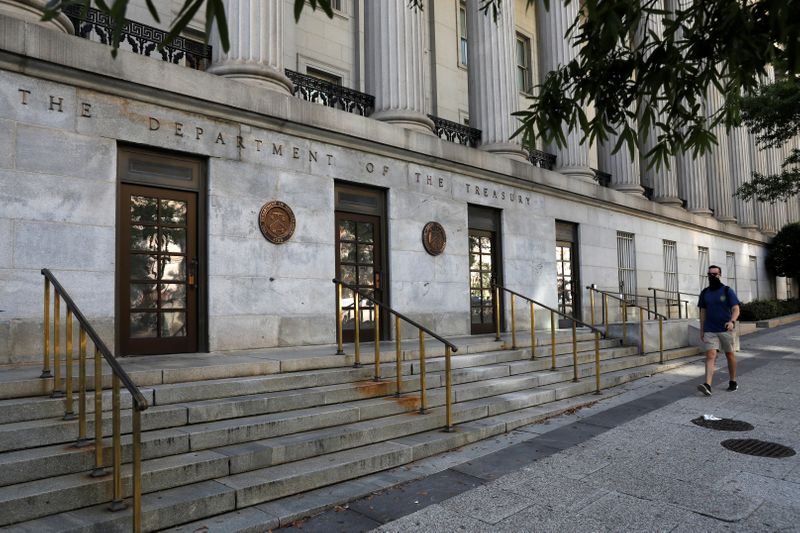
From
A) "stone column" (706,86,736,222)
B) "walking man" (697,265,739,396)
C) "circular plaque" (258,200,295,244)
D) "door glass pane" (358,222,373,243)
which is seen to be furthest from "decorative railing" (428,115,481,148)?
"stone column" (706,86,736,222)

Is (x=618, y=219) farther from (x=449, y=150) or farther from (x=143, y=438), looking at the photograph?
(x=143, y=438)

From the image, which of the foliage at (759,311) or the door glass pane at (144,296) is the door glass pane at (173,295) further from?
the foliage at (759,311)

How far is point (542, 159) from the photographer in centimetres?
1628

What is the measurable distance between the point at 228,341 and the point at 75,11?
195 inches

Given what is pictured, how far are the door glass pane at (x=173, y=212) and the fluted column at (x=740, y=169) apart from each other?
25.9 m

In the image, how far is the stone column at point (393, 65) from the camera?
11779 mm

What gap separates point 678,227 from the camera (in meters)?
21.0

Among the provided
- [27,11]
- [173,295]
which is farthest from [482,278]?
[27,11]

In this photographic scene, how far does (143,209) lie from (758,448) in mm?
8003

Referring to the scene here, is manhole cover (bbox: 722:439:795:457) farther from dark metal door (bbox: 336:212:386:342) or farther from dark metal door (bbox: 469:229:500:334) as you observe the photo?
dark metal door (bbox: 469:229:500:334)

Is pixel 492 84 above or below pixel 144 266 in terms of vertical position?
above

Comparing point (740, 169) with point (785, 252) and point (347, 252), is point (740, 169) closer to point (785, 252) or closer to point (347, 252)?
point (785, 252)

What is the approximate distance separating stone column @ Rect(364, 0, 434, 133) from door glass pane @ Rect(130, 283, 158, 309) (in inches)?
222

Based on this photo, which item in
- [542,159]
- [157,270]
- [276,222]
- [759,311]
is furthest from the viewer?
[759,311]
